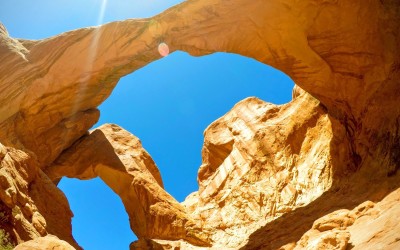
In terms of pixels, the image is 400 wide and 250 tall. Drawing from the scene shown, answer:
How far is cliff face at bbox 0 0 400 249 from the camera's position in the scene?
13.7 m

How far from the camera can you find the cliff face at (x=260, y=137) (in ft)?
45.1

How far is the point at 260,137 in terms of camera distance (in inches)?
879

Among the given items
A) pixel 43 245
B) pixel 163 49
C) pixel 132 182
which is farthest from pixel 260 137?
pixel 43 245

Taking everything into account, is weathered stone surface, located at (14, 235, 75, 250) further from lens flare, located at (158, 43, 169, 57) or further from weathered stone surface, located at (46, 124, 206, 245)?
lens flare, located at (158, 43, 169, 57)

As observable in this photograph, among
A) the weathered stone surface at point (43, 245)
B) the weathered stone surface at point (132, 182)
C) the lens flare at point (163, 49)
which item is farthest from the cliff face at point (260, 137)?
the weathered stone surface at point (43, 245)


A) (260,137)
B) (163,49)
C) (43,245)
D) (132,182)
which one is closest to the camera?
(43,245)

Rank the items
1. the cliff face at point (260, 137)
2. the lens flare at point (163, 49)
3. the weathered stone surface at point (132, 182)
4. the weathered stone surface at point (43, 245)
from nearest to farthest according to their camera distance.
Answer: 1. the weathered stone surface at point (43, 245)
2. the cliff face at point (260, 137)
3. the lens flare at point (163, 49)
4. the weathered stone surface at point (132, 182)

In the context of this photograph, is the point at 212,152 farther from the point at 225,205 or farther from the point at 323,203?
the point at 323,203

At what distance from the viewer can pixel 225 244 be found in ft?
56.6

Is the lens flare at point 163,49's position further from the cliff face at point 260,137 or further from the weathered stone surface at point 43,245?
the weathered stone surface at point 43,245

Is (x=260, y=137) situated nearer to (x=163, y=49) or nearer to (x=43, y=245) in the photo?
(x=163, y=49)

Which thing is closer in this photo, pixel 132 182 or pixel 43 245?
pixel 43 245

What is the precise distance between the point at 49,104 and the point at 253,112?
14173 mm

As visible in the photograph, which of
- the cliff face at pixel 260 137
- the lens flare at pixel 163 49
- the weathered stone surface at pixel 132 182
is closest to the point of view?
the cliff face at pixel 260 137
